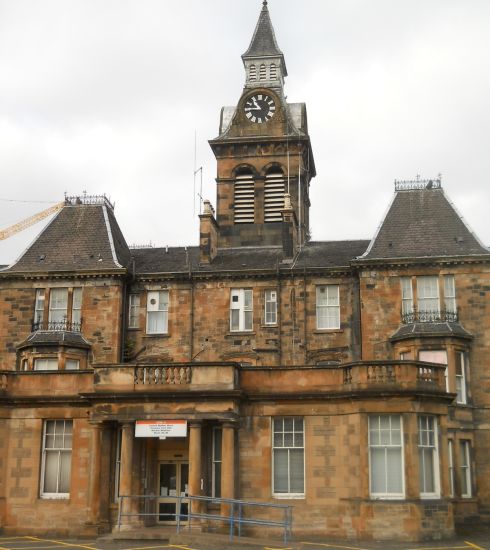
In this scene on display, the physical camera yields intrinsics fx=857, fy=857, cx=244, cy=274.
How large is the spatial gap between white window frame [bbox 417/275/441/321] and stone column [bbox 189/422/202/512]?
46.6ft

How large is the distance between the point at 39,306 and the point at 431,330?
18455 mm

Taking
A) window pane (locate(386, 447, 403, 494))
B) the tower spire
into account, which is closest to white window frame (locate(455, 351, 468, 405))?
window pane (locate(386, 447, 403, 494))

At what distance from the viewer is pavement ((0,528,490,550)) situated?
24734 mm

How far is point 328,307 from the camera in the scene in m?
40.4

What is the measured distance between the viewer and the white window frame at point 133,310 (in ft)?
136

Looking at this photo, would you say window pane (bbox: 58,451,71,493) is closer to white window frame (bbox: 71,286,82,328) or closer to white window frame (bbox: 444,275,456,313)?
white window frame (bbox: 71,286,82,328)

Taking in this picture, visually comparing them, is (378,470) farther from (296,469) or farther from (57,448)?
(57,448)

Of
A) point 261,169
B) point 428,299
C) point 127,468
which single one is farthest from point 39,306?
point 428,299

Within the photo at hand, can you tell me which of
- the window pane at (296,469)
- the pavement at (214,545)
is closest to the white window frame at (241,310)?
the window pane at (296,469)

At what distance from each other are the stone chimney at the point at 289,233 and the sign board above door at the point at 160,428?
53.7 ft

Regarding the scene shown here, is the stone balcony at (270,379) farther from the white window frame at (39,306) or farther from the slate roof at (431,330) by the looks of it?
the white window frame at (39,306)

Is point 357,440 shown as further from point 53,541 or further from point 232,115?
point 232,115

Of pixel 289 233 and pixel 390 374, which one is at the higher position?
pixel 289 233

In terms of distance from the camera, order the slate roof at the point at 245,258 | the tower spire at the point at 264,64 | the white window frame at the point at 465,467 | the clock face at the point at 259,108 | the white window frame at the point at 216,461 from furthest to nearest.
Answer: the tower spire at the point at 264,64
the clock face at the point at 259,108
the slate roof at the point at 245,258
the white window frame at the point at 465,467
the white window frame at the point at 216,461
